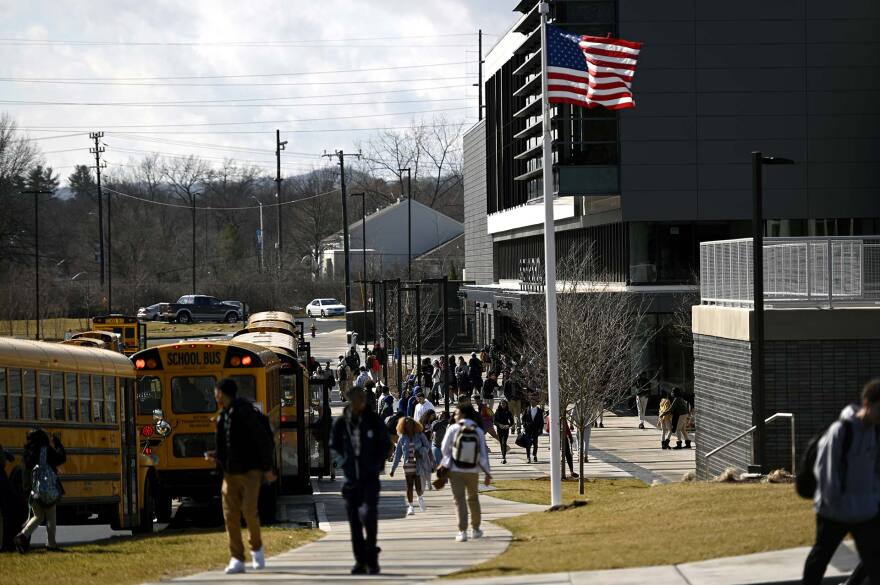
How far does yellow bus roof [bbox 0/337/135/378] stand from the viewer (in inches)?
607

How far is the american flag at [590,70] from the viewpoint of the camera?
64.1ft

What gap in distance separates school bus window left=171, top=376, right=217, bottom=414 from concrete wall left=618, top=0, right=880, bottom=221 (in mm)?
26019

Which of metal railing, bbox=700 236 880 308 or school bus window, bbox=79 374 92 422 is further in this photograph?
metal railing, bbox=700 236 880 308

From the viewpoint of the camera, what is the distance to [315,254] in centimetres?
13575

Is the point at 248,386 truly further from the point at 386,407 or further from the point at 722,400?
the point at 386,407

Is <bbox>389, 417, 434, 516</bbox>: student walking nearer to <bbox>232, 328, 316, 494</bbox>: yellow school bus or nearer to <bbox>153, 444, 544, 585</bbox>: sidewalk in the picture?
<bbox>153, 444, 544, 585</bbox>: sidewalk

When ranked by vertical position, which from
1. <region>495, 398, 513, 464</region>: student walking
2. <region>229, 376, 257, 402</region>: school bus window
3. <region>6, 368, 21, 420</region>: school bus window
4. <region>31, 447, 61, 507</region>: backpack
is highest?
<region>6, 368, 21, 420</region>: school bus window

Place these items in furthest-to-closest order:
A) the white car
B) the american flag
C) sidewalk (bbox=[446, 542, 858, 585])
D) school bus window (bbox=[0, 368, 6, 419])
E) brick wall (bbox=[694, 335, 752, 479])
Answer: the white car
brick wall (bbox=[694, 335, 752, 479])
the american flag
school bus window (bbox=[0, 368, 6, 419])
sidewalk (bbox=[446, 542, 858, 585])

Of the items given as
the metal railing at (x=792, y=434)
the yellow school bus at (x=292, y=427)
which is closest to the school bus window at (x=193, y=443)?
the yellow school bus at (x=292, y=427)

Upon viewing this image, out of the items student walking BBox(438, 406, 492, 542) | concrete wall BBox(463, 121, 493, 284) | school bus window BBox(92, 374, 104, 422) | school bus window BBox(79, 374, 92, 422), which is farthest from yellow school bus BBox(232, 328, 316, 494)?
concrete wall BBox(463, 121, 493, 284)

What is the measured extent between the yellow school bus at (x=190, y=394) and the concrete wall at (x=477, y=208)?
52.4m

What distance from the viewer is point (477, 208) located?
78.4 m

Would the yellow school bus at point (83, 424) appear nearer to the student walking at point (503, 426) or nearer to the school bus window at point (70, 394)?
the school bus window at point (70, 394)

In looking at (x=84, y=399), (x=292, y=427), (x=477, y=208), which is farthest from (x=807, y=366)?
(x=477, y=208)
